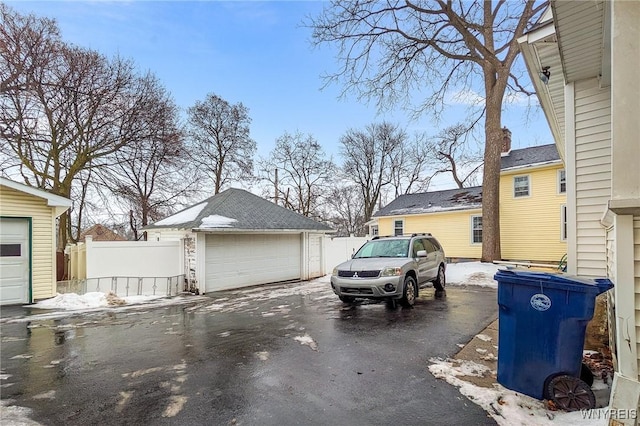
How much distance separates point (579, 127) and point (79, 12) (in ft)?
45.9

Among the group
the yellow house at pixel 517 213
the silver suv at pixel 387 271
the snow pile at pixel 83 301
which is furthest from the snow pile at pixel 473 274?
the snow pile at pixel 83 301

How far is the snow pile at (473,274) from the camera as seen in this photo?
456 inches

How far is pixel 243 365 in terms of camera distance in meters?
4.56

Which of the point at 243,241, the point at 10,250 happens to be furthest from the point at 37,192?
the point at 243,241

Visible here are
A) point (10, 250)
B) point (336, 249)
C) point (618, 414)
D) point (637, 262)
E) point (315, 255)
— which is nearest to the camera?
point (618, 414)

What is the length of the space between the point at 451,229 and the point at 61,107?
69.8 ft

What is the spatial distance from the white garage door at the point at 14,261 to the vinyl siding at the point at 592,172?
13.3 meters

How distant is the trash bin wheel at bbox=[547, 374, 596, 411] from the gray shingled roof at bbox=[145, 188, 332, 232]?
9.73 meters

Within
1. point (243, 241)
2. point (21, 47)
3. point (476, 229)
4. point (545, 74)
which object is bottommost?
point (243, 241)

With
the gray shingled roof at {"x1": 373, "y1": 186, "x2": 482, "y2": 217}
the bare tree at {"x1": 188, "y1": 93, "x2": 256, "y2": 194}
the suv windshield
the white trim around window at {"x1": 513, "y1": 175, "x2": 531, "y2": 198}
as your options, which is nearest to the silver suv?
the suv windshield

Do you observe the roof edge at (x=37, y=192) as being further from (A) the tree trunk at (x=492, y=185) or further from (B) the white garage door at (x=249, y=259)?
(A) the tree trunk at (x=492, y=185)

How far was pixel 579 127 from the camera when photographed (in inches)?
225

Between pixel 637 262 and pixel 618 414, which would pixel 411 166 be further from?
pixel 618 414

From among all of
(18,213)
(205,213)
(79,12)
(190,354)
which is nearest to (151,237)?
(205,213)
